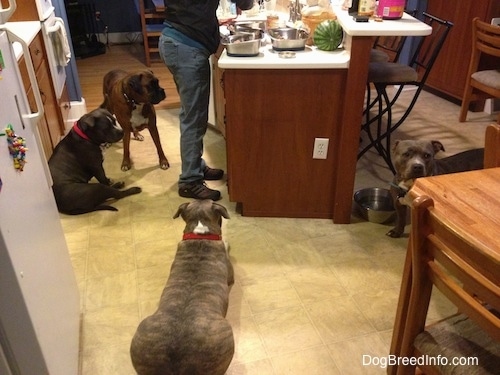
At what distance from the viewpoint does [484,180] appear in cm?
127

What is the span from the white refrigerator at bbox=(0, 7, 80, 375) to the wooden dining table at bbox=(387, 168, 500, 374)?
103cm

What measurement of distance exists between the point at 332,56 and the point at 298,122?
371 millimetres

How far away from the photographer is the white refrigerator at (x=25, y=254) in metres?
1.12

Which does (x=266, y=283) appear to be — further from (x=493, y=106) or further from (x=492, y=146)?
(x=493, y=106)

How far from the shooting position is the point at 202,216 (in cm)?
200

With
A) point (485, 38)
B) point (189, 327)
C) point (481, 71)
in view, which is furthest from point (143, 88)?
point (481, 71)

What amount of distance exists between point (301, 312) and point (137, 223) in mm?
1144

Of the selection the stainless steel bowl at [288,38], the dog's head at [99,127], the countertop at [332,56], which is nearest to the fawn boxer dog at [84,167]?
the dog's head at [99,127]

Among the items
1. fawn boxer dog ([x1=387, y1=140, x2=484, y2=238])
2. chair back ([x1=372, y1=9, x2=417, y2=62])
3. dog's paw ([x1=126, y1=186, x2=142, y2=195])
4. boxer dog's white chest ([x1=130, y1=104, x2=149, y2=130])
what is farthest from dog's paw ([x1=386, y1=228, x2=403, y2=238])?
boxer dog's white chest ([x1=130, y1=104, x2=149, y2=130])

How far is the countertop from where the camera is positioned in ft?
6.87

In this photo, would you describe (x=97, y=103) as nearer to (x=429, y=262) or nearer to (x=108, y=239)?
(x=108, y=239)

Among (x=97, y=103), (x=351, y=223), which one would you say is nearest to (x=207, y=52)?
(x=351, y=223)

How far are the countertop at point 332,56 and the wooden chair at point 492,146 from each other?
2.89ft

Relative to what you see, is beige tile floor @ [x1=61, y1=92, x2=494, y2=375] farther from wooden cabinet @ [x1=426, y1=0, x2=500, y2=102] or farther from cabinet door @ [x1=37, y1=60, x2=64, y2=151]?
wooden cabinet @ [x1=426, y1=0, x2=500, y2=102]
